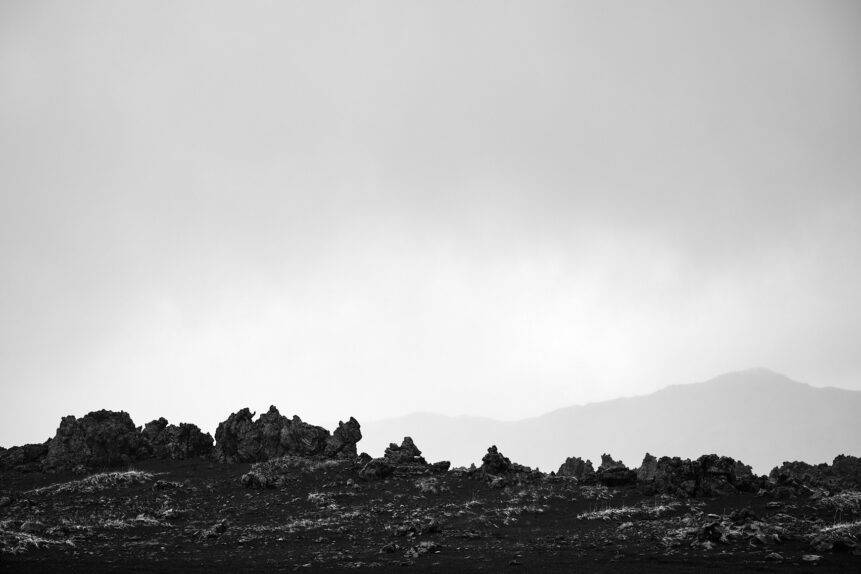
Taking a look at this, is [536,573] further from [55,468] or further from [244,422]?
[55,468]

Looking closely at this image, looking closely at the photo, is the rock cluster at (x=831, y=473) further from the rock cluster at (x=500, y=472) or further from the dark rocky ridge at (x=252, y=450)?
the rock cluster at (x=500, y=472)

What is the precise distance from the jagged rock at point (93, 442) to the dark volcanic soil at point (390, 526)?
4.74 meters

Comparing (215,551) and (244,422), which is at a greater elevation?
(244,422)

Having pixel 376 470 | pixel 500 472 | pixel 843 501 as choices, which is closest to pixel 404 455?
pixel 376 470

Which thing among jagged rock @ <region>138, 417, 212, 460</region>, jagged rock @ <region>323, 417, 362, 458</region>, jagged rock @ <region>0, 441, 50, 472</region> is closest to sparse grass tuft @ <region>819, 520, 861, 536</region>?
jagged rock @ <region>323, 417, 362, 458</region>

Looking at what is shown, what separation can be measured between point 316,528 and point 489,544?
14017mm

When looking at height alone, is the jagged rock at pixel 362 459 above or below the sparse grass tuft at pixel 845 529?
above

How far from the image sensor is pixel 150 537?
38.8m

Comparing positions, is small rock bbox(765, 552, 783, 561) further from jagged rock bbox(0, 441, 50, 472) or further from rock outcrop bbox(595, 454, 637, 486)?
jagged rock bbox(0, 441, 50, 472)

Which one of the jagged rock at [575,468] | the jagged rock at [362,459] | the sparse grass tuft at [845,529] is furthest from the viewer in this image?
the jagged rock at [575,468]

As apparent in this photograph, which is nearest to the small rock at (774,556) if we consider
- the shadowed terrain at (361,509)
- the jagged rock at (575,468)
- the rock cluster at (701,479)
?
the shadowed terrain at (361,509)

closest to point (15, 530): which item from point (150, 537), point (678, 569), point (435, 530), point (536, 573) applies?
point (150, 537)

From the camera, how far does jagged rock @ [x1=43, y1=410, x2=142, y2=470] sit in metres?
65.4

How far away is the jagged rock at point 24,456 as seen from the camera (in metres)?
67.2
